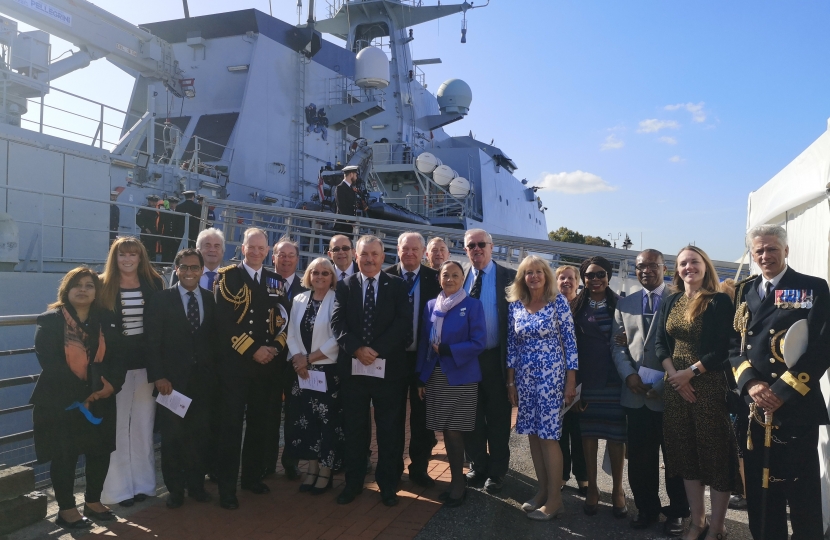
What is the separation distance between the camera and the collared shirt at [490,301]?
415cm

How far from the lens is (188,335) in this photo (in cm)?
389

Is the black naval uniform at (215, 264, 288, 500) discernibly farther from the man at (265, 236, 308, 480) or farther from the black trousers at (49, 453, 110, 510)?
the black trousers at (49, 453, 110, 510)

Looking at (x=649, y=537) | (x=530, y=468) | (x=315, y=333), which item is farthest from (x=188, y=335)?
(x=649, y=537)

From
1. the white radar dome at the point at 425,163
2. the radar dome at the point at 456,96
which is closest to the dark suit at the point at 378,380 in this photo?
the white radar dome at the point at 425,163

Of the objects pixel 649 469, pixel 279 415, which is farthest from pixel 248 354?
pixel 649 469

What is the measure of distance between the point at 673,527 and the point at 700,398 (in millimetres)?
859

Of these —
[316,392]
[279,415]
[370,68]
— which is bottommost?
[279,415]

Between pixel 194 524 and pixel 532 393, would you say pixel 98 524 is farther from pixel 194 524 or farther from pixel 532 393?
pixel 532 393

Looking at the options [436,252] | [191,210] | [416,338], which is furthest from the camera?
[191,210]

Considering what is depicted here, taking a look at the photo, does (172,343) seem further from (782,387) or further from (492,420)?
(782,387)

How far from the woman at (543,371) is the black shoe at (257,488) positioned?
1.86 meters

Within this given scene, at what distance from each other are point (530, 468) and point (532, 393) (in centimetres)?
125

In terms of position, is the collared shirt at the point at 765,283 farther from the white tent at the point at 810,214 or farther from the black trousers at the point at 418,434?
the black trousers at the point at 418,434

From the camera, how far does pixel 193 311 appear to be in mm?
4000
